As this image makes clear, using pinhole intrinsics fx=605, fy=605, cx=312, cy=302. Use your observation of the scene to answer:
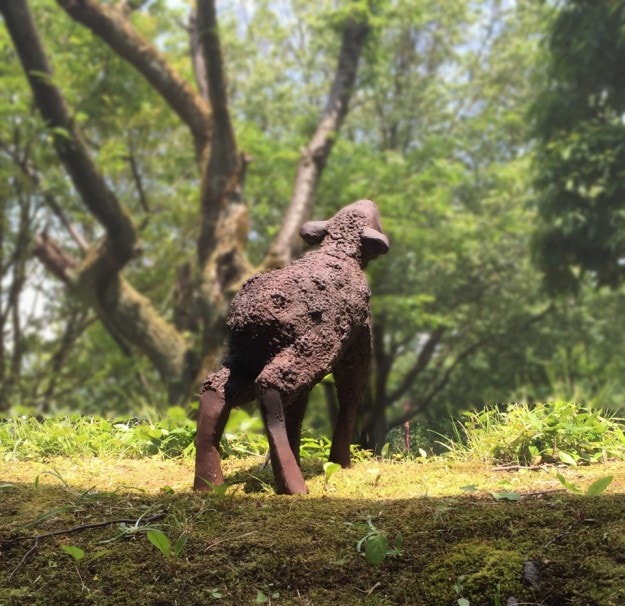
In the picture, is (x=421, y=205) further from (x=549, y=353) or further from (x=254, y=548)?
(x=254, y=548)

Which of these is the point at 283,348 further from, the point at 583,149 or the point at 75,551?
the point at 583,149

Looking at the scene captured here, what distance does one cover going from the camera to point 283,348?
2611 mm

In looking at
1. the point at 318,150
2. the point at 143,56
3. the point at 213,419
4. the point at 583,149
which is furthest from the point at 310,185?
the point at 213,419

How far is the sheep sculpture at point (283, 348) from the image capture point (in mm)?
2518

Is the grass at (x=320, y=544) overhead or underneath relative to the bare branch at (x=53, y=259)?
underneath

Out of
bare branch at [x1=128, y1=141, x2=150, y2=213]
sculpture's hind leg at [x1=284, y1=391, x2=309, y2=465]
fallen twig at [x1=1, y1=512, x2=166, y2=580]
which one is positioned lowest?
fallen twig at [x1=1, y1=512, x2=166, y2=580]

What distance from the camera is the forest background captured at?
9.60 meters

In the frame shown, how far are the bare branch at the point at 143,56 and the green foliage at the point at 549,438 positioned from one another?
26.1 feet

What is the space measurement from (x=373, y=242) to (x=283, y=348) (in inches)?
31.1

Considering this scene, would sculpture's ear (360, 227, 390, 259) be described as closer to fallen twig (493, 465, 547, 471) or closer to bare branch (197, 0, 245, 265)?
fallen twig (493, 465, 547, 471)

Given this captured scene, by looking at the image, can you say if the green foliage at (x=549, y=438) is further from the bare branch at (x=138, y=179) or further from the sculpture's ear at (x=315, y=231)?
the bare branch at (x=138, y=179)

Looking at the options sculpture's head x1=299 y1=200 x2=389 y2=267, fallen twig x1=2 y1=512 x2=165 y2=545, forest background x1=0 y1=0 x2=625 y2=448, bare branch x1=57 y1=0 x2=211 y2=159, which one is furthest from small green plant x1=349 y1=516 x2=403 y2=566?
bare branch x1=57 y1=0 x2=211 y2=159

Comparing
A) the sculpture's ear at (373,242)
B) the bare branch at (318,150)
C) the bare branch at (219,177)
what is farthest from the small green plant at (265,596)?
the bare branch at (219,177)

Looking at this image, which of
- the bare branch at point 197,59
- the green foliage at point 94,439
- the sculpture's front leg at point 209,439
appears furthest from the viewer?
the bare branch at point 197,59
